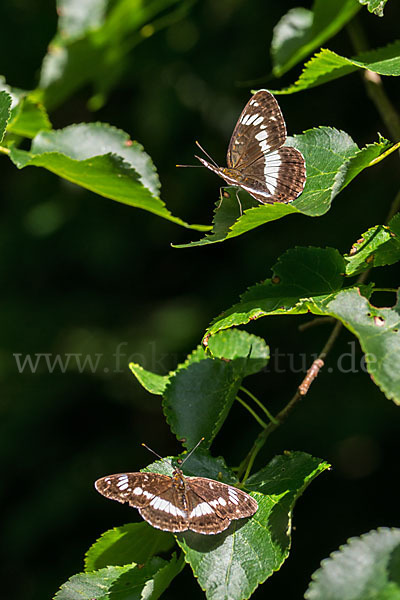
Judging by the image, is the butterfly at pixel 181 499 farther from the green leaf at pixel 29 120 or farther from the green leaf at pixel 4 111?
the green leaf at pixel 29 120

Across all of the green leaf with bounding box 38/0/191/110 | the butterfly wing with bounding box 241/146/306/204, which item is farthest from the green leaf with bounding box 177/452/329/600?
the green leaf with bounding box 38/0/191/110

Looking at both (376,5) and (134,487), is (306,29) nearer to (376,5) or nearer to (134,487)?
(376,5)

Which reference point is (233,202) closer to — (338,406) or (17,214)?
(338,406)

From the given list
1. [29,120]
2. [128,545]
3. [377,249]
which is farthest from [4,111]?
[128,545]

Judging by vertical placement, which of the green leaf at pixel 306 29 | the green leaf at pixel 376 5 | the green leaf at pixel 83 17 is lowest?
the green leaf at pixel 376 5

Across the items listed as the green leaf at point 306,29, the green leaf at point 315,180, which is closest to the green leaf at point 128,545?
the green leaf at point 315,180

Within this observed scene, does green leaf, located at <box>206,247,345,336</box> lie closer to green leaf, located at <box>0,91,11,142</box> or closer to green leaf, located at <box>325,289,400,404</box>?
green leaf, located at <box>325,289,400,404</box>

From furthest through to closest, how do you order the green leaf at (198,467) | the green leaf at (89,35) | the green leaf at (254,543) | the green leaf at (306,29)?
the green leaf at (89,35) → the green leaf at (306,29) → the green leaf at (198,467) → the green leaf at (254,543)
